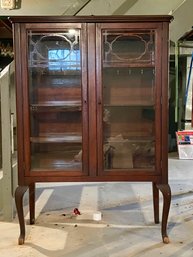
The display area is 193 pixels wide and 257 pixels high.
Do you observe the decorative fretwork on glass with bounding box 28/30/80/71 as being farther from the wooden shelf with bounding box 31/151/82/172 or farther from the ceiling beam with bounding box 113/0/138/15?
the ceiling beam with bounding box 113/0/138/15

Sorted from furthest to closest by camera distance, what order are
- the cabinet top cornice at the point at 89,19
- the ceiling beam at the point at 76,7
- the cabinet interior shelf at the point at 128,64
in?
the ceiling beam at the point at 76,7, the cabinet interior shelf at the point at 128,64, the cabinet top cornice at the point at 89,19

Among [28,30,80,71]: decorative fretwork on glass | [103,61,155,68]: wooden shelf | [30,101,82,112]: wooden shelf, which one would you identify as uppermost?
[28,30,80,71]: decorative fretwork on glass

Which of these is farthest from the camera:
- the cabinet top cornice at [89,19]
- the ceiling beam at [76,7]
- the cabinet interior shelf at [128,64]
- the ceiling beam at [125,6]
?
the ceiling beam at [125,6]

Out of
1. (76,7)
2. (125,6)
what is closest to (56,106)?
(76,7)

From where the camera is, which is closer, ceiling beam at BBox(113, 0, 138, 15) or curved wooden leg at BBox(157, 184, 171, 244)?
curved wooden leg at BBox(157, 184, 171, 244)

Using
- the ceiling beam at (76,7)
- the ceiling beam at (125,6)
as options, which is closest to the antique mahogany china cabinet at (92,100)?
the ceiling beam at (76,7)

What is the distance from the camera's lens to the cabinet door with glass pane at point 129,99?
7.22 feet

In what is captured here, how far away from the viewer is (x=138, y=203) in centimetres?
312

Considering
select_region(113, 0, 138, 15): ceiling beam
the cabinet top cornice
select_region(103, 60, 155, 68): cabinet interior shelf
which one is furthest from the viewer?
select_region(113, 0, 138, 15): ceiling beam

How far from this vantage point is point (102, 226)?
2.55 metres

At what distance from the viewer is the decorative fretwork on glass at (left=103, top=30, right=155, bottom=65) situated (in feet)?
7.18

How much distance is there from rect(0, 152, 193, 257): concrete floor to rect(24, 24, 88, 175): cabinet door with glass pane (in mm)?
515

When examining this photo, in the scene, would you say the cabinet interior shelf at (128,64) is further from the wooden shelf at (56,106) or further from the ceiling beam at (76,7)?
Result: the ceiling beam at (76,7)

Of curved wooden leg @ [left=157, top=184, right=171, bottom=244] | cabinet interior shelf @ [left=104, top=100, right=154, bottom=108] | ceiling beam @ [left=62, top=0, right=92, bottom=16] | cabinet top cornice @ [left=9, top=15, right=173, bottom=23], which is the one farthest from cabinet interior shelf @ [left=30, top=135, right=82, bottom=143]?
ceiling beam @ [left=62, top=0, right=92, bottom=16]
